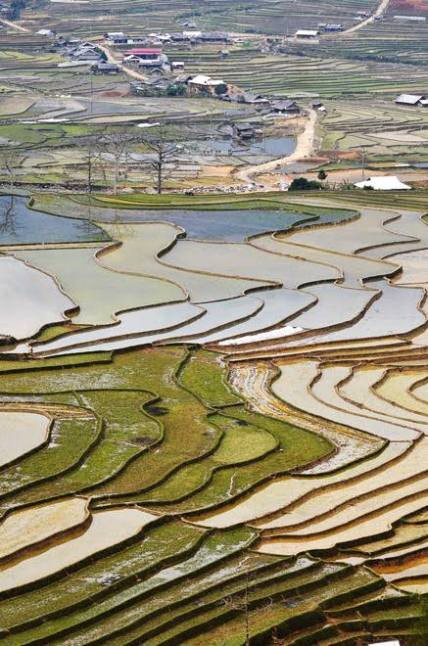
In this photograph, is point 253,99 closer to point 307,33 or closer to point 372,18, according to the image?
point 307,33

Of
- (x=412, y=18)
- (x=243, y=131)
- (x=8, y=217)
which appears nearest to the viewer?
(x=8, y=217)

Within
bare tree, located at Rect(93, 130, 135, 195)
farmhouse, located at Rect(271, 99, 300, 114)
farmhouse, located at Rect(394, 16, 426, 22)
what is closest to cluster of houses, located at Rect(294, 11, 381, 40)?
farmhouse, located at Rect(394, 16, 426, 22)

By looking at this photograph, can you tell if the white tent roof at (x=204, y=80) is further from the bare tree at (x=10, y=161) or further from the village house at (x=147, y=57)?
the bare tree at (x=10, y=161)

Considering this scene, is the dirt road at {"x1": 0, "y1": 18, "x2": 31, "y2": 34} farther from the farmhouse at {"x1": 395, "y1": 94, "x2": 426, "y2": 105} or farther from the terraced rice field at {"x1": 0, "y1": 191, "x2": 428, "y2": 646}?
the terraced rice field at {"x1": 0, "y1": 191, "x2": 428, "y2": 646}

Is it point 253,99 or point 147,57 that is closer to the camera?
point 253,99

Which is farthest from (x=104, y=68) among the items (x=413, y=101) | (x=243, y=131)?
(x=243, y=131)
